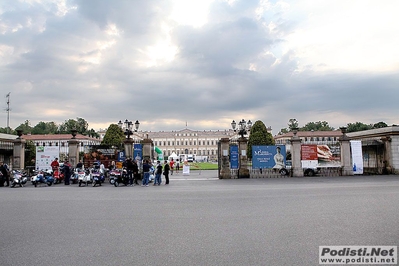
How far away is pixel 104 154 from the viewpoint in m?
26.3

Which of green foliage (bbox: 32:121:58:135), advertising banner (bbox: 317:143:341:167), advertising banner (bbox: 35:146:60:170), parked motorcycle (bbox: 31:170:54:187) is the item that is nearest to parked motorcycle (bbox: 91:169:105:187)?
parked motorcycle (bbox: 31:170:54:187)

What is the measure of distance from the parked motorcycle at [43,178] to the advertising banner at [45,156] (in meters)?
3.26

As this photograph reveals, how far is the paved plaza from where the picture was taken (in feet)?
18.5

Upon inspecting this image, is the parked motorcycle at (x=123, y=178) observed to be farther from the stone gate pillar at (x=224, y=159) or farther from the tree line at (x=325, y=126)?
the tree line at (x=325, y=126)

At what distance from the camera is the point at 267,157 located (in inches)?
1024

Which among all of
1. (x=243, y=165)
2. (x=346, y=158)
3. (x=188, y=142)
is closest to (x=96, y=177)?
(x=243, y=165)

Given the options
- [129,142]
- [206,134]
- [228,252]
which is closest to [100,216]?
[228,252]

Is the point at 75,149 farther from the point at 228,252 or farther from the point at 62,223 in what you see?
the point at 228,252

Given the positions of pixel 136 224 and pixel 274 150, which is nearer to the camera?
pixel 136 224

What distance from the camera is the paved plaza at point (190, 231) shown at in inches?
222

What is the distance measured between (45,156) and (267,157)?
55.6 feet

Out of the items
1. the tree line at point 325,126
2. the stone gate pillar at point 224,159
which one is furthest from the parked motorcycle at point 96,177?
the tree line at point 325,126

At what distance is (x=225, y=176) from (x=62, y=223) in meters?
17.8

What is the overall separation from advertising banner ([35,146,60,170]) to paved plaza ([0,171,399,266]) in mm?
13819
